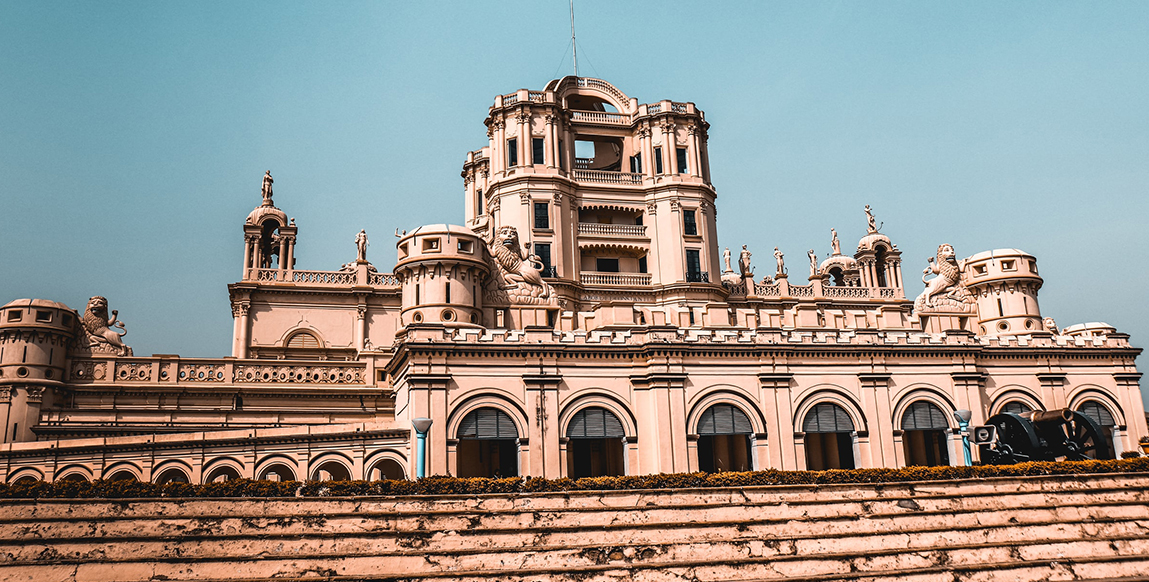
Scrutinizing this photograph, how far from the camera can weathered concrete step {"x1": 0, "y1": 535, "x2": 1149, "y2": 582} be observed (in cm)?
2575

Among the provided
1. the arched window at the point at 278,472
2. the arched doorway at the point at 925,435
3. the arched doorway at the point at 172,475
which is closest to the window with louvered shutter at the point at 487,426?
the arched window at the point at 278,472

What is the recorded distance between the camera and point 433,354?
139ft

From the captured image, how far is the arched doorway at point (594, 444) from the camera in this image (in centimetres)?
4381

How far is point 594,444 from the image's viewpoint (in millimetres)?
49156

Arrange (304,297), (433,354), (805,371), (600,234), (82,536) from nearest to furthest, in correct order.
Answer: (82,536) → (433,354) → (805,371) → (304,297) → (600,234)

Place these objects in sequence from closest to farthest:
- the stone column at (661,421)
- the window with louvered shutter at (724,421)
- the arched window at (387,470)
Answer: the arched window at (387,470), the stone column at (661,421), the window with louvered shutter at (724,421)

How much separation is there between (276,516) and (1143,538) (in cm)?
2863

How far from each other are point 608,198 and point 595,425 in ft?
96.4

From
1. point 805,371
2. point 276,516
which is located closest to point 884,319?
point 805,371

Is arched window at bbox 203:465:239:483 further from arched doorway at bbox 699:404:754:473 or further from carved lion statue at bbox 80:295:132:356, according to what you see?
arched doorway at bbox 699:404:754:473

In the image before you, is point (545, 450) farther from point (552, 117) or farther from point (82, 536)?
point (552, 117)

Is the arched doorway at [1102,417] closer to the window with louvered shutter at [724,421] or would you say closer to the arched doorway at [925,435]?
the arched doorway at [925,435]

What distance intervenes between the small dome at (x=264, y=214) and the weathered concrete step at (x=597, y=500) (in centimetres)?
3874

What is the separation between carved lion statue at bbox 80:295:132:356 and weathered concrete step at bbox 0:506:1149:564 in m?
22.1
